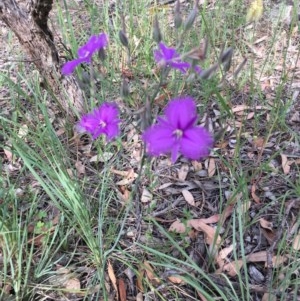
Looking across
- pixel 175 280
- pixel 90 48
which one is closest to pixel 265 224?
pixel 175 280

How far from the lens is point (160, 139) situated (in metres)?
1.04

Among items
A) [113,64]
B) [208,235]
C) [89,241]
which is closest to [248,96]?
[113,64]

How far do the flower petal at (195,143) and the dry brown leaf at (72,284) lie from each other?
76cm

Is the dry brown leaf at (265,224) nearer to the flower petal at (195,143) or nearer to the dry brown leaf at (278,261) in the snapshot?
the dry brown leaf at (278,261)

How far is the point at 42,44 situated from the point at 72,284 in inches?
44.8

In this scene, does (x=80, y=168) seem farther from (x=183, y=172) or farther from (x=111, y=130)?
(x=111, y=130)

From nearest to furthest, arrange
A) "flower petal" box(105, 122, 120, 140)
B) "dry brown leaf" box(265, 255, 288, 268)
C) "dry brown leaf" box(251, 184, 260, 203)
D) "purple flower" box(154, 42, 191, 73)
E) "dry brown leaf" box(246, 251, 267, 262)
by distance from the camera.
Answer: "purple flower" box(154, 42, 191, 73)
"flower petal" box(105, 122, 120, 140)
"dry brown leaf" box(265, 255, 288, 268)
"dry brown leaf" box(246, 251, 267, 262)
"dry brown leaf" box(251, 184, 260, 203)

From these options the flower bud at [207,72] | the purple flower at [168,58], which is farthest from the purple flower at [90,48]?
the flower bud at [207,72]

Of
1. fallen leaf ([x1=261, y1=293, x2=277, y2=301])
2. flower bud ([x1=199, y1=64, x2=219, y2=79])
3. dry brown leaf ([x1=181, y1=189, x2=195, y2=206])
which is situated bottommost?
fallen leaf ([x1=261, y1=293, x2=277, y2=301])

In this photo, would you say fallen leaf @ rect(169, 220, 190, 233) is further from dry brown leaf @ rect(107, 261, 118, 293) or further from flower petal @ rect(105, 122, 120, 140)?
flower petal @ rect(105, 122, 120, 140)

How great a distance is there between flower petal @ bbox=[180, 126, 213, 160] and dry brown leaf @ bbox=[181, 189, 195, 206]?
753 millimetres

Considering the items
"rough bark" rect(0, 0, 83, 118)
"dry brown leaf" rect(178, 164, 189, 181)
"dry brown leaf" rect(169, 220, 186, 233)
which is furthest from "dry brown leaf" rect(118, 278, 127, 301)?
"rough bark" rect(0, 0, 83, 118)

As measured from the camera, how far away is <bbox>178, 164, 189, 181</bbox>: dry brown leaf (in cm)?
186

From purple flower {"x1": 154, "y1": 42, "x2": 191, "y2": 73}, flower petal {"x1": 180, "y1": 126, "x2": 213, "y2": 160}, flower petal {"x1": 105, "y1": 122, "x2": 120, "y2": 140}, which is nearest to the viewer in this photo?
flower petal {"x1": 180, "y1": 126, "x2": 213, "y2": 160}
